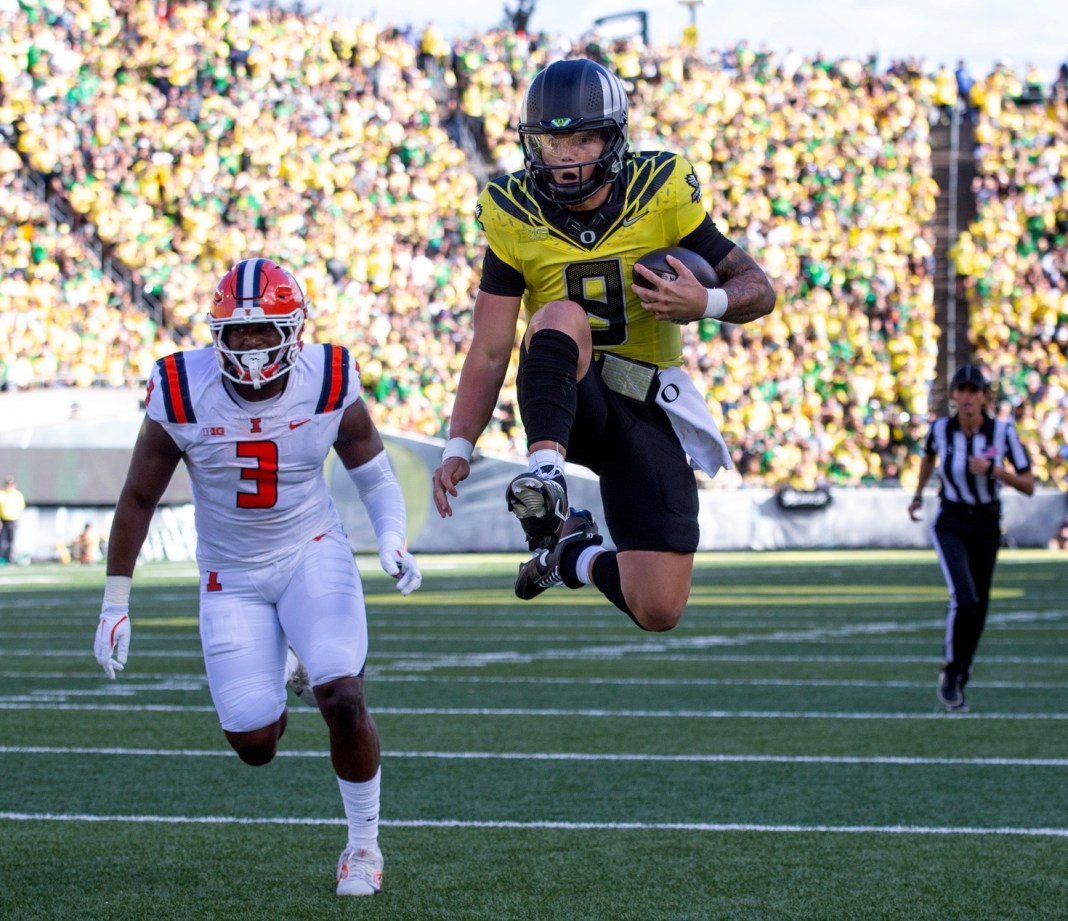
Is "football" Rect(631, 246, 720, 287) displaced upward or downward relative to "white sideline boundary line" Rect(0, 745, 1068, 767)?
upward

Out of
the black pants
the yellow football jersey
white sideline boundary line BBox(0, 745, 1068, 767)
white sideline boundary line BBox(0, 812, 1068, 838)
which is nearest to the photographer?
the yellow football jersey

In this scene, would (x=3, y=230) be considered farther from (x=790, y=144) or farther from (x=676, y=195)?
(x=676, y=195)

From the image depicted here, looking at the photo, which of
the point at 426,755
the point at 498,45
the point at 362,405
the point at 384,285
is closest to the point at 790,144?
the point at 498,45

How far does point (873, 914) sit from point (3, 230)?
18.1 meters

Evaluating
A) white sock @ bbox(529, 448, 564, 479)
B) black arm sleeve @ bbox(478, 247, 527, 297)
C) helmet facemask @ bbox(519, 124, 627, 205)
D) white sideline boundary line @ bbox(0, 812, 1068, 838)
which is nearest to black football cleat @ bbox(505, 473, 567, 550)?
white sock @ bbox(529, 448, 564, 479)

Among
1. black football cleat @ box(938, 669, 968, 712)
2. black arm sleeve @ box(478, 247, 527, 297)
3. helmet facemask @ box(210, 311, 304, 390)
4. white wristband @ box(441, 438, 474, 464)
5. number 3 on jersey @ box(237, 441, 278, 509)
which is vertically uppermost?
black arm sleeve @ box(478, 247, 527, 297)

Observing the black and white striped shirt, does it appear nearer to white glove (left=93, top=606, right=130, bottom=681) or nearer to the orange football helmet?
the orange football helmet

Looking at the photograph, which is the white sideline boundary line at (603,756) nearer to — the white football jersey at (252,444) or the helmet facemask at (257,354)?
the white football jersey at (252,444)

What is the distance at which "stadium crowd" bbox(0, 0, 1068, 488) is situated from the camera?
70.8ft

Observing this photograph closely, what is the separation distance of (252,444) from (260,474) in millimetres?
87

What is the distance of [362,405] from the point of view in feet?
15.7

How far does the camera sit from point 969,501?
8.23 metres

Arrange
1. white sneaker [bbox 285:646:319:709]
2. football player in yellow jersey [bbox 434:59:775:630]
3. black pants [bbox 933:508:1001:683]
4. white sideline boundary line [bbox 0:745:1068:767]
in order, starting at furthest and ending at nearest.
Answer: black pants [bbox 933:508:1001:683] < white sideline boundary line [bbox 0:745:1068:767] < white sneaker [bbox 285:646:319:709] < football player in yellow jersey [bbox 434:59:775:630]

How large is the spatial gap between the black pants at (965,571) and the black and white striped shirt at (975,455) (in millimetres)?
89
